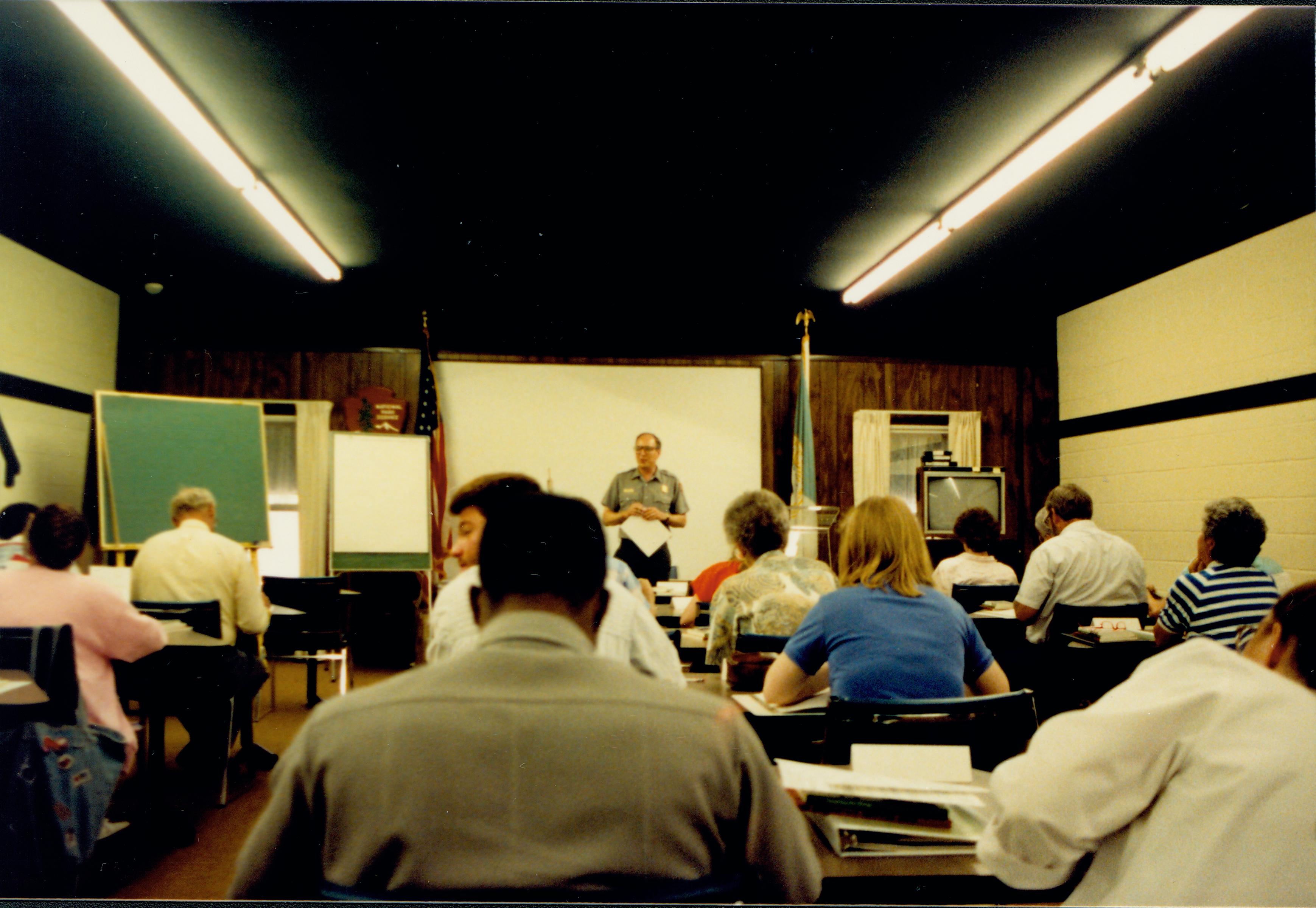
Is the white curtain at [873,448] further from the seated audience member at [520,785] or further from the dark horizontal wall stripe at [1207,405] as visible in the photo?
the seated audience member at [520,785]

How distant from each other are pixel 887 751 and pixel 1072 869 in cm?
28

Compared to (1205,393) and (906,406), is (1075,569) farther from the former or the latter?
(906,406)

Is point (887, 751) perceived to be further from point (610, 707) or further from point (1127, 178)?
point (1127, 178)

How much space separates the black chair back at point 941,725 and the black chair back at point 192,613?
7.91ft

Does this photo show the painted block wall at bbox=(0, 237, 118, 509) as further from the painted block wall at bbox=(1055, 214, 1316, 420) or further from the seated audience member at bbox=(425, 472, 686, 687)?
the painted block wall at bbox=(1055, 214, 1316, 420)

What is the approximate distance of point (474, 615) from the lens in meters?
0.85

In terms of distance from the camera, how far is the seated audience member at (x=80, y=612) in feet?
5.71

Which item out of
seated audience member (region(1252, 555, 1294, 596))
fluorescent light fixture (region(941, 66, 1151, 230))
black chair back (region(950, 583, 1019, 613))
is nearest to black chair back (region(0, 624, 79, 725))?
seated audience member (region(1252, 555, 1294, 596))

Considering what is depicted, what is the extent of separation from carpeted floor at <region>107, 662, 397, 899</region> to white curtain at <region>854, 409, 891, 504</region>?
5.49m

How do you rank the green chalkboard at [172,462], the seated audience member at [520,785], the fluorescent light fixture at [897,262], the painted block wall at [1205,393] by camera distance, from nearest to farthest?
the seated audience member at [520,785], the painted block wall at [1205,393], the green chalkboard at [172,462], the fluorescent light fixture at [897,262]

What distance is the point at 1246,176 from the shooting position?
1933 millimetres

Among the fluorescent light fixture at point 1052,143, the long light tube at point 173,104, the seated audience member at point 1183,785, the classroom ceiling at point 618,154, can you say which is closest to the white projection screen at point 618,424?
the classroom ceiling at point 618,154

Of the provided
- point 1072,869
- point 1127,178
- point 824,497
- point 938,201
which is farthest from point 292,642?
point 824,497

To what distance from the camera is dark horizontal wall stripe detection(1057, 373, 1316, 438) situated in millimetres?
1680
